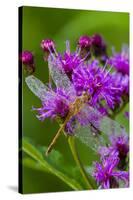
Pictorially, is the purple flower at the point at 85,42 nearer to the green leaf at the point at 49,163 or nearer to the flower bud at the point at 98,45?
the flower bud at the point at 98,45

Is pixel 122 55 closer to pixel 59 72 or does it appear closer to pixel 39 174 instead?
pixel 59 72

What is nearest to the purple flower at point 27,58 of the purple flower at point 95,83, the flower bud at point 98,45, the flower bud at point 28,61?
the flower bud at point 28,61

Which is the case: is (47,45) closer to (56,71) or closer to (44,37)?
(44,37)

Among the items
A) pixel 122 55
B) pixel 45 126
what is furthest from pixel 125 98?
pixel 45 126

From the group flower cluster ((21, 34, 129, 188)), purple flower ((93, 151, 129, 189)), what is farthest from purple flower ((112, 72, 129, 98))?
purple flower ((93, 151, 129, 189))

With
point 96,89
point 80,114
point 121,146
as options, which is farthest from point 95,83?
point 121,146

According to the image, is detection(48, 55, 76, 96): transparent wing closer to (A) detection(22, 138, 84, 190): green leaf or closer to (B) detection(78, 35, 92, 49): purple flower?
(B) detection(78, 35, 92, 49): purple flower
